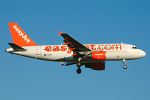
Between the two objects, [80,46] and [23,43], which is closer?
[80,46]

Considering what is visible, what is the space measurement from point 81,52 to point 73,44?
268 cm

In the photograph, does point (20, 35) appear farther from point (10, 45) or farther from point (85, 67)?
point (85, 67)

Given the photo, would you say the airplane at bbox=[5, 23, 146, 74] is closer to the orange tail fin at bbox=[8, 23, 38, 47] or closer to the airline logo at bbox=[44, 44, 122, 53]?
the airline logo at bbox=[44, 44, 122, 53]

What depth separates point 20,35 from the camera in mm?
68688

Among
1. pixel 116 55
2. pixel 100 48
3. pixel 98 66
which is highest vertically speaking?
pixel 100 48

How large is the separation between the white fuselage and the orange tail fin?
2211 mm

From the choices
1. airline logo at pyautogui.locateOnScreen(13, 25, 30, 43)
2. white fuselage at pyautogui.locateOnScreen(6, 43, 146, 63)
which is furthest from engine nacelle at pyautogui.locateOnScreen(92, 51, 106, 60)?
airline logo at pyautogui.locateOnScreen(13, 25, 30, 43)

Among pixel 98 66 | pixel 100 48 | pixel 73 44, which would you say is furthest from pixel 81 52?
pixel 98 66

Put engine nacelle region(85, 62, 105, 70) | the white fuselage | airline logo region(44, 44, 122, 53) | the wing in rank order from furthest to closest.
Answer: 1. engine nacelle region(85, 62, 105, 70)
2. airline logo region(44, 44, 122, 53)
3. the white fuselage
4. the wing

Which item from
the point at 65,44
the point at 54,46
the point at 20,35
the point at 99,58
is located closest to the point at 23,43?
the point at 20,35

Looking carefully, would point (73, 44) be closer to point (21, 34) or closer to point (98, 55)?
point (98, 55)

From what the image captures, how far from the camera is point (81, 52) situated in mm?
62844

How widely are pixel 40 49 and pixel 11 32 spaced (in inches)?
313

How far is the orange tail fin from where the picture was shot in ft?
222
